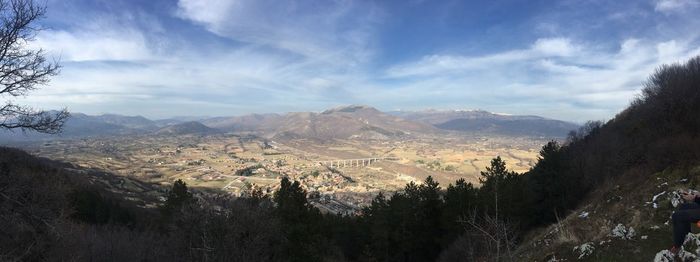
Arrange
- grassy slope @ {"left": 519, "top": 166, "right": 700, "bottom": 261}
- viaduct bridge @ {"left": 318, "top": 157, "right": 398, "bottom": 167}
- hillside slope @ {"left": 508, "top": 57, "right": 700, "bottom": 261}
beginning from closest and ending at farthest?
grassy slope @ {"left": 519, "top": 166, "right": 700, "bottom": 261} < hillside slope @ {"left": 508, "top": 57, "right": 700, "bottom": 261} < viaduct bridge @ {"left": 318, "top": 157, "right": 398, "bottom": 167}

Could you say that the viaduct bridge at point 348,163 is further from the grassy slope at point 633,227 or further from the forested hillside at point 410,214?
the grassy slope at point 633,227

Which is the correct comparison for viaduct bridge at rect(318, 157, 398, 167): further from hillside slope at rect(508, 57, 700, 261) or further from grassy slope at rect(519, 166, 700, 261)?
grassy slope at rect(519, 166, 700, 261)

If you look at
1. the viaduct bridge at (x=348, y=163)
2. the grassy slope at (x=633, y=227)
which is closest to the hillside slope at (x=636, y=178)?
the grassy slope at (x=633, y=227)

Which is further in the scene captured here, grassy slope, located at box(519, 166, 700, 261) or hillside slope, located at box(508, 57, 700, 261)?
hillside slope, located at box(508, 57, 700, 261)

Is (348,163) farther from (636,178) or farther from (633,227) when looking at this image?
(633,227)

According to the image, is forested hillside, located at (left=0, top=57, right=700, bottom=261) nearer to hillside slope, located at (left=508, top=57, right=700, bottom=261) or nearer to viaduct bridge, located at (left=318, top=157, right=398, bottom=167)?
hillside slope, located at (left=508, top=57, right=700, bottom=261)

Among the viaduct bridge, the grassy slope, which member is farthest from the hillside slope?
the viaduct bridge

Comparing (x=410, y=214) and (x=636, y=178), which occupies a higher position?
(x=636, y=178)

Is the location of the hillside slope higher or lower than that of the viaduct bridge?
higher

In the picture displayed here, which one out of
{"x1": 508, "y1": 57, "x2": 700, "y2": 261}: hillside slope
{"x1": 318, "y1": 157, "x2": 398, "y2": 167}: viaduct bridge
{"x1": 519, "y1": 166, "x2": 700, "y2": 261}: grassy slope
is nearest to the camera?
{"x1": 519, "y1": 166, "x2": 700, "y2": 261}: grassy slope

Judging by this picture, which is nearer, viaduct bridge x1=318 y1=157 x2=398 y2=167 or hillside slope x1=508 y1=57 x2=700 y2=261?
hillside slope x1=508 y1=57 x2=700 y2=261

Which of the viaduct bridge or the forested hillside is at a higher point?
the forested hillside

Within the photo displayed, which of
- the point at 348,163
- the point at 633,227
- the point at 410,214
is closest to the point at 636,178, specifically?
the point at 410,214
